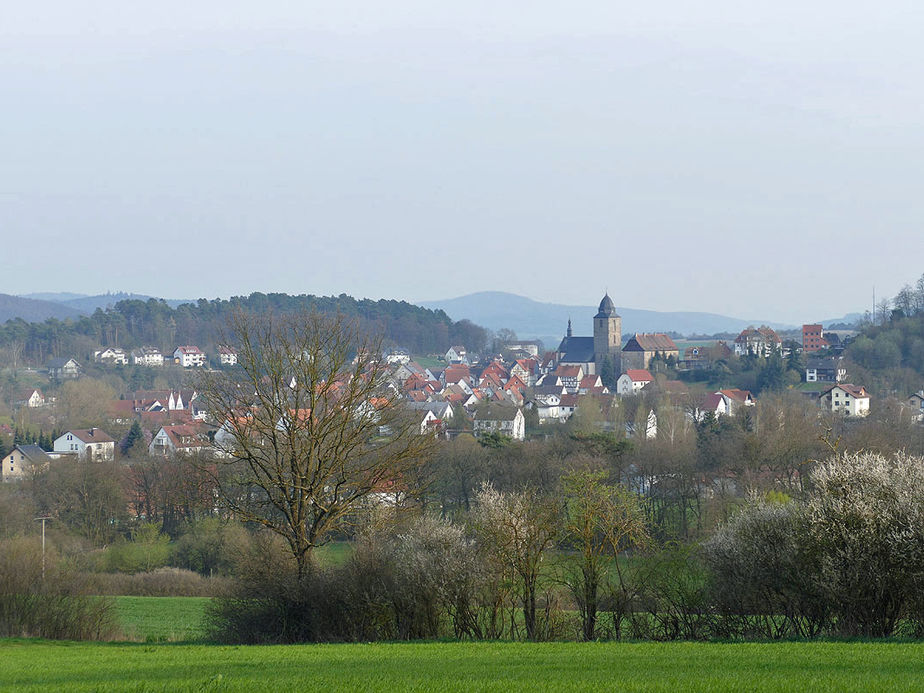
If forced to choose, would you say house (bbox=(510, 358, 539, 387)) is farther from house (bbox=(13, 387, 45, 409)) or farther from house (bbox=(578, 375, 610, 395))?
house (bbox=(13, 387, 45, 409))

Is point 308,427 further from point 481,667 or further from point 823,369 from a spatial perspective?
point 823,369

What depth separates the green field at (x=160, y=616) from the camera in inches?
951

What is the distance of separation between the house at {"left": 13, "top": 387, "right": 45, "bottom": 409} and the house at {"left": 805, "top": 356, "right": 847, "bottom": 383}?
7661 cm

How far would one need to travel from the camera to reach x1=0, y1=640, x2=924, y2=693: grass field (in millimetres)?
10492

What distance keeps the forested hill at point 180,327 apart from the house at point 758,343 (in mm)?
41158

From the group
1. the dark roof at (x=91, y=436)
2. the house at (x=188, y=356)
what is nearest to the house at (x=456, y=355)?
the house at (x=188, y=356)

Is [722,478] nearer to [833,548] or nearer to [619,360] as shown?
[833,548]

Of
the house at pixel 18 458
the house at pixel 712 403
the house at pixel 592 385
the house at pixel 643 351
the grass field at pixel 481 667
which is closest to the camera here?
the grass field at pixel 481 667

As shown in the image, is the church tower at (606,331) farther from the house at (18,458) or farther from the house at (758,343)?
the house at (18,458)

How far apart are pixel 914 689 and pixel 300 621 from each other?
1233cm

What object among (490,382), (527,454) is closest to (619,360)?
(490,382)

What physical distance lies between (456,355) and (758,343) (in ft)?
211

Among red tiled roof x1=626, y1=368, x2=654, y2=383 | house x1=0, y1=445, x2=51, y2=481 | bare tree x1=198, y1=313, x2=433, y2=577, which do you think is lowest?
house x1=0, y1=445, x2=51, y2=481

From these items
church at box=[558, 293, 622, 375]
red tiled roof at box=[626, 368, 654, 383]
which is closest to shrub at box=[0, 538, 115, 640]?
red tiled roof at box=[626, 368, 654, 383]
